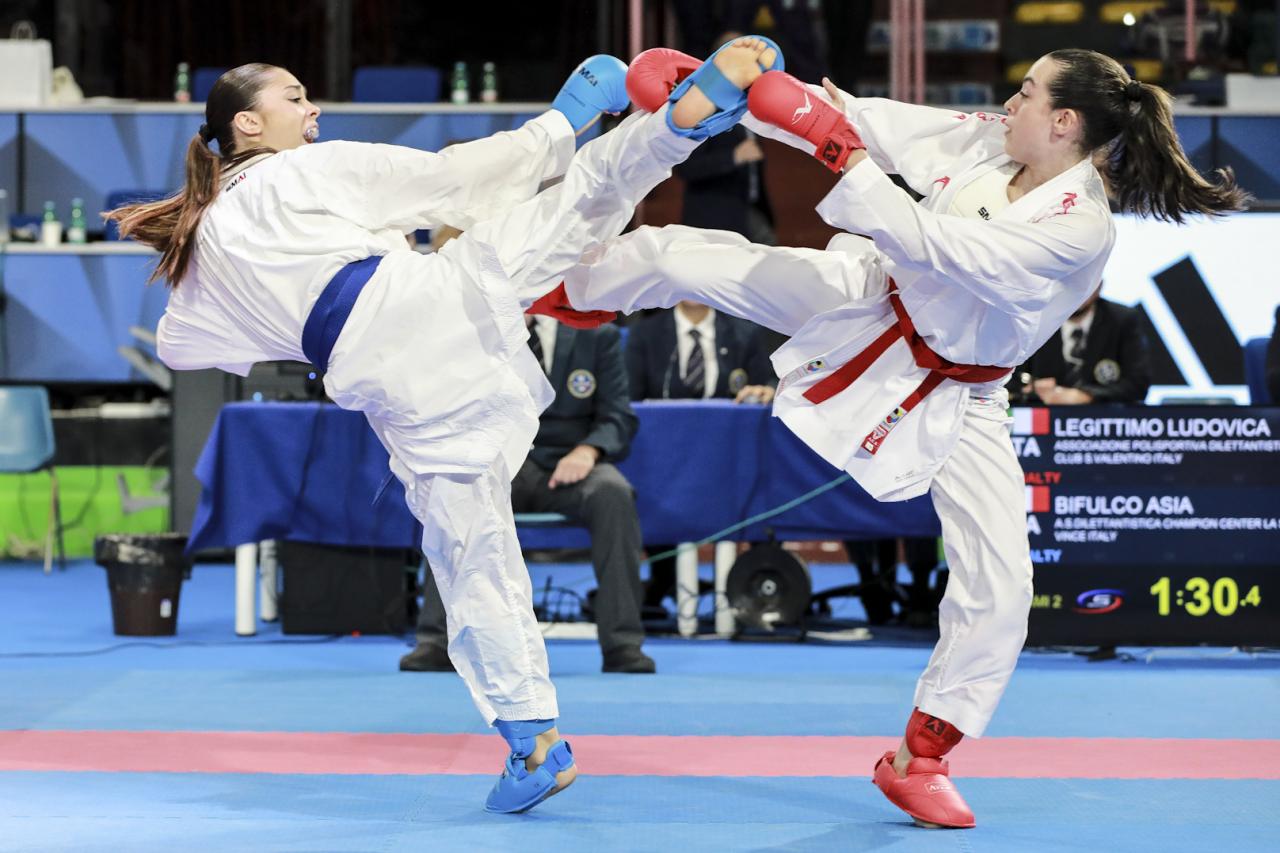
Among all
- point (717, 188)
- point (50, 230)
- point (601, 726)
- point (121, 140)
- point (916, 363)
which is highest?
point (121, 140)

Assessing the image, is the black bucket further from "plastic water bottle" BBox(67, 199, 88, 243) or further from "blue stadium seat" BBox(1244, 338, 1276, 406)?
A: "blue stadium seat" BBox(1244, 338, 1276, 406)

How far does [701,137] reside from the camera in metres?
3.18

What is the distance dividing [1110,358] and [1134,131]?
10.7ft

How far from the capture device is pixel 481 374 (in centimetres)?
331

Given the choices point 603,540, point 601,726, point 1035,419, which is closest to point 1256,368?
point 1035,419

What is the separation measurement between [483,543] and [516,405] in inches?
12.1

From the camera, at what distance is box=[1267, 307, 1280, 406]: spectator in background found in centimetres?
613

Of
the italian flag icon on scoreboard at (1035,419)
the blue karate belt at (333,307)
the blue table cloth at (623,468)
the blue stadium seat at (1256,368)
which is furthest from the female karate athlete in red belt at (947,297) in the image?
the blue stadium seat at (1256,368)

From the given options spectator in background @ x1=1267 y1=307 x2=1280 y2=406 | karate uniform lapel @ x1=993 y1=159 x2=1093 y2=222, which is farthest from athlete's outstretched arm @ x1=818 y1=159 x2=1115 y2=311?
spectator in background @ x1=1267 y1=307 x2=1280 y2=406

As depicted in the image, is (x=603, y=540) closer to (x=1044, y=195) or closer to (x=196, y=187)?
(x=196, y=187)

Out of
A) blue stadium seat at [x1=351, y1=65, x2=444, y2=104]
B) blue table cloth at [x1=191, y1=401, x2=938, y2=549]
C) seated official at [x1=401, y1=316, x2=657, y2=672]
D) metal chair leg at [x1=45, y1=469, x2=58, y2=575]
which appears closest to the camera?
seated official at [x1=401, y1=316, x2=657, y2=672]

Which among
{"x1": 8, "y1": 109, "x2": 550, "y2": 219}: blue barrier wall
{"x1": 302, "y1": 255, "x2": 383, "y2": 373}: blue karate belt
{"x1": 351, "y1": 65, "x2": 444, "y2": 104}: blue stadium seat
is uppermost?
{"x1": 351, "y1": 65, "x2": 444, "y2": 104}: blue stadium seat

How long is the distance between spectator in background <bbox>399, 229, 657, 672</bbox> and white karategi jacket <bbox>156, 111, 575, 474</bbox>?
2170 mm

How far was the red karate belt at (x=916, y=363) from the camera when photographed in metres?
3.38
